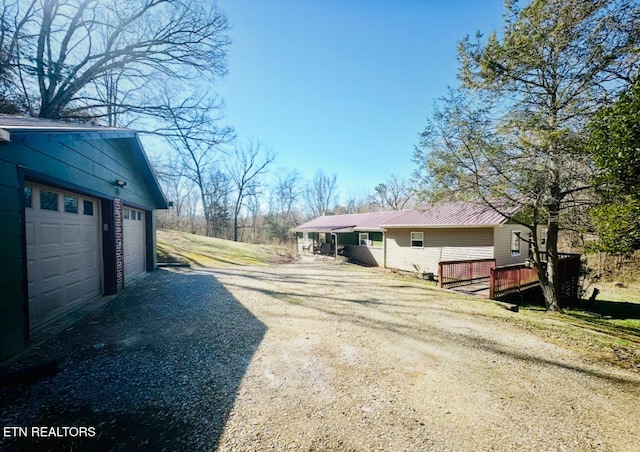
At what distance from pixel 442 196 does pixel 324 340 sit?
A: 5.99 metres

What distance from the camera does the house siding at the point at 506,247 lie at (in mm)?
11570

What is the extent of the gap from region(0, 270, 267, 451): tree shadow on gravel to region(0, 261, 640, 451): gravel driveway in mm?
16

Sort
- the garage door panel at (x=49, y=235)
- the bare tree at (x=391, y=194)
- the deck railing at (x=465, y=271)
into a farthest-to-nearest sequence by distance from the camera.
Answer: the bare tree at (x=391, y=194) < the deck railing at (x=465, y=271) < the garage door panel at (x=49, y=235)

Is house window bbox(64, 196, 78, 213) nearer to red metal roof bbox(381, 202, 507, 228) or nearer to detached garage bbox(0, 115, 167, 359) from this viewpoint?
detached garage bbox(0, 115, 167, 359)

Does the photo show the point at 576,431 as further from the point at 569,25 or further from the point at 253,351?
the point at 569,25

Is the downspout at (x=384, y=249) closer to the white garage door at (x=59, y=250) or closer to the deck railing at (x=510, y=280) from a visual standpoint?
the deck railing at (x=510, y=280)

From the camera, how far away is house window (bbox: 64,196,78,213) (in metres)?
5.27

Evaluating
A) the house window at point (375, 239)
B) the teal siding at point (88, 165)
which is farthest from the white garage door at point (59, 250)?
the house window at point (375, 239)

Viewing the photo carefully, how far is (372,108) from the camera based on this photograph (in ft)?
48.6

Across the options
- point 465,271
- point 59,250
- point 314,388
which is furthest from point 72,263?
point 465,271

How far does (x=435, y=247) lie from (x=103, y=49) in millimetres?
17523

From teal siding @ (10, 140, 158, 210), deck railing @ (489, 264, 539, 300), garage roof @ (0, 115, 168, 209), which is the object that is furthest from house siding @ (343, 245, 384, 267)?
teal siding @ (10, 140, 158, 210)

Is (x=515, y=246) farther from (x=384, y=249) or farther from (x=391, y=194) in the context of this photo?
(x=391, y=194)

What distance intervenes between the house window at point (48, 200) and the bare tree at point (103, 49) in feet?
25.5
